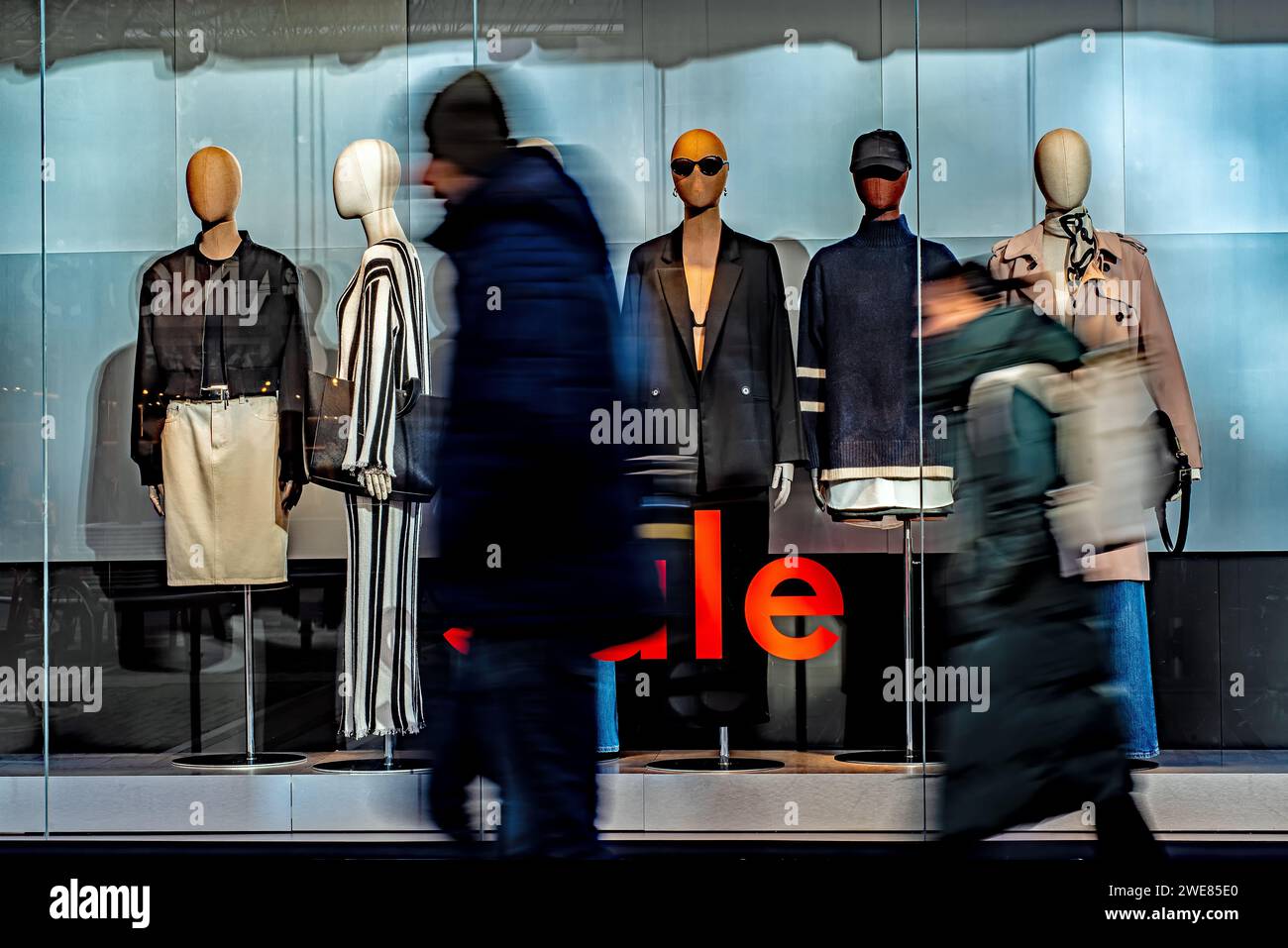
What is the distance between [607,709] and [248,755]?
1021mm

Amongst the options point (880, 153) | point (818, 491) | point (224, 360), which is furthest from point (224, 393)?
point (880, 153)

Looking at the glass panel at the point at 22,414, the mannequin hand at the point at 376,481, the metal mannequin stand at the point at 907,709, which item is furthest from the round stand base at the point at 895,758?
the glass panel at the point at 22,414

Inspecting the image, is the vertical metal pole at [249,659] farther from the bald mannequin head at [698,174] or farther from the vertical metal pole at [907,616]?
the vertical metal pole at [907,616]

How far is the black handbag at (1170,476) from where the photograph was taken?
3.33 metres

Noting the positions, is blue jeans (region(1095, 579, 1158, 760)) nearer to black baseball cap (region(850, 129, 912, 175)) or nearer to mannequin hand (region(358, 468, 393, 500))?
black baseball cap (region(850, 129, 912, 175))

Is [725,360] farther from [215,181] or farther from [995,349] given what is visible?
[215,181]

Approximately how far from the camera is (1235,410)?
132 inches

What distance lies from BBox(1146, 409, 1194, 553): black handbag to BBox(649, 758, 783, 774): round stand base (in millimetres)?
1235

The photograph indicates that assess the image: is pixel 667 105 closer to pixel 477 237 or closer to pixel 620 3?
pixel 620 3
